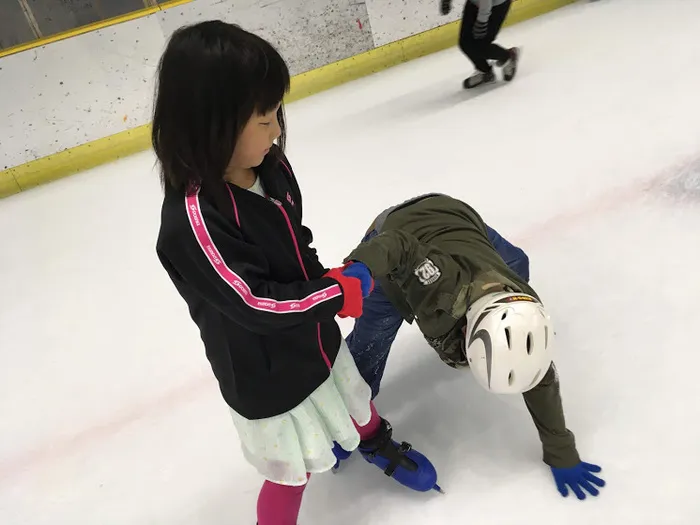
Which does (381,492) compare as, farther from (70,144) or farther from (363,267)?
(70,144)

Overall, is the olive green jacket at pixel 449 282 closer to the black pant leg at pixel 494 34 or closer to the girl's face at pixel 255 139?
the girl's face at pixel 255 139

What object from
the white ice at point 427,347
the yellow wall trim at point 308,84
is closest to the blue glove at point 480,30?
the white ice at point 427,347

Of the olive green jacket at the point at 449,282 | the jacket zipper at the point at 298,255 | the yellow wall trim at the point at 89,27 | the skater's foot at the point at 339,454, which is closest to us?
the jacket zipper at the point at 298,255

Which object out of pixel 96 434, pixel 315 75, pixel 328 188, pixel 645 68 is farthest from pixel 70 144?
pixel 645 68

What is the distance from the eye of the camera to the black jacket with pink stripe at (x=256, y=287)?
71 cm

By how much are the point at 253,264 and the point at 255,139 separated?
150mm

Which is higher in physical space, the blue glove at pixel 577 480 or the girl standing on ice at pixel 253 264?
the girl standing on ice at pixel 253 264

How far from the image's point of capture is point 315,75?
12.4 ft

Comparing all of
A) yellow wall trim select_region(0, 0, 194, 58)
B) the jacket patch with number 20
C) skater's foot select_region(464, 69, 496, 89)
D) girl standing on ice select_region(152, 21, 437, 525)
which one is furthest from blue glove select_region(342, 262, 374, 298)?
yellow wall trim select_region(0, 0, 194, 58)

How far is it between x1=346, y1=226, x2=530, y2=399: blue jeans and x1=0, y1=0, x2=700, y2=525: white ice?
120mm

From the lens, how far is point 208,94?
0.66m

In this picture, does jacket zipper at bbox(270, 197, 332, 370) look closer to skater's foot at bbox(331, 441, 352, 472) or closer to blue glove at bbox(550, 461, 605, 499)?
skater's foot at bbox(331, 441, 352, 472)

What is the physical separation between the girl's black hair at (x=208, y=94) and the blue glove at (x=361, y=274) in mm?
214

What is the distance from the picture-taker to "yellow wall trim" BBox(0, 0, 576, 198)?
356 centimetres
